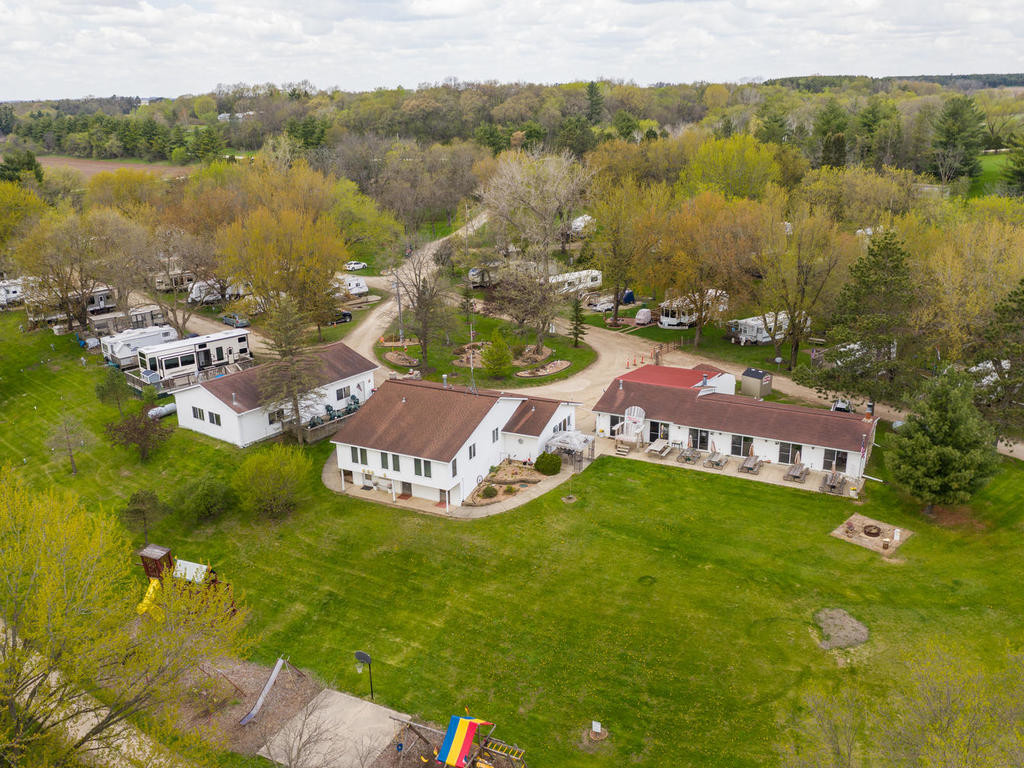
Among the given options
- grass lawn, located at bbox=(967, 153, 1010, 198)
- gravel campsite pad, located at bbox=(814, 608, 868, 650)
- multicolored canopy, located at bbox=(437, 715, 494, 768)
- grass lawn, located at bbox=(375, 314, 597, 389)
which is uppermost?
grass lawn, located at bbox=(967, 153, 1010, 198)

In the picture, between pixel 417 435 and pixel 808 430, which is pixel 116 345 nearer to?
pixel 417 435

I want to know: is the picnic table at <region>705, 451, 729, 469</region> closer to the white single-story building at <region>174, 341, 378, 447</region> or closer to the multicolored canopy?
the multicolored canopy

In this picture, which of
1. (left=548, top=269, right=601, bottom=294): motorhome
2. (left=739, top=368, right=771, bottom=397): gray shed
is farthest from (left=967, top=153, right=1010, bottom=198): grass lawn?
(left=739, top=368, right=771, bottom=397): gray shed

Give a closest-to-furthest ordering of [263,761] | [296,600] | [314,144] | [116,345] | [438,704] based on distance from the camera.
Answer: [263,761] → [438,704] → [296,600] → [116,345] → [314,144]

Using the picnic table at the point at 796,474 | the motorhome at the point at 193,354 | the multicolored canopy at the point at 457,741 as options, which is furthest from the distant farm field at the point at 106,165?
the multicolored canopy at the point at 457,741

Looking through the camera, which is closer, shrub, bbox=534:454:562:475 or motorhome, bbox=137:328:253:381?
shrub, bbox=534:454:562:475

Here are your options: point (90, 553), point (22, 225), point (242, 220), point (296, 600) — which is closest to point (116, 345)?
point (242, 220)

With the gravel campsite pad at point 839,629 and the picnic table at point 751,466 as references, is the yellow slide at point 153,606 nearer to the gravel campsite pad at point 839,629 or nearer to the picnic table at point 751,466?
the gravel campsite pad at point 839,629
